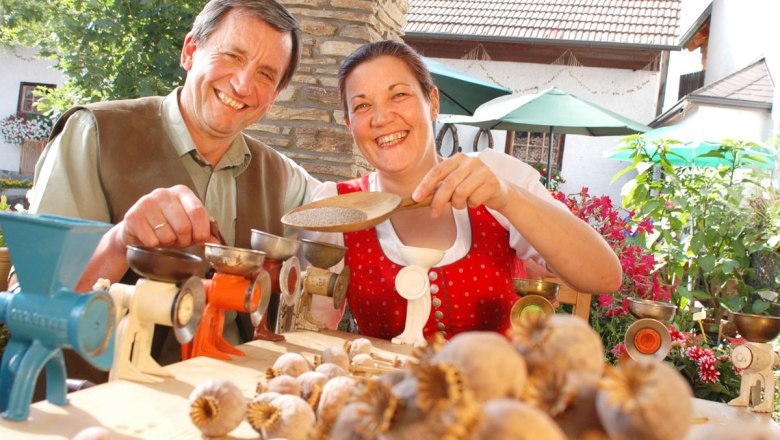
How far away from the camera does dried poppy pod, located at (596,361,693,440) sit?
0.52m

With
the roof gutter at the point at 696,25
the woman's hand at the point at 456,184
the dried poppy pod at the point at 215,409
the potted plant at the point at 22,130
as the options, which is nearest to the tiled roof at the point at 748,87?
the roof gutter at the point at 696,25

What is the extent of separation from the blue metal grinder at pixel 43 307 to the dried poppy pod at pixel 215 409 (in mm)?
174

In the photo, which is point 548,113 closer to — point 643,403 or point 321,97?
point 321,97

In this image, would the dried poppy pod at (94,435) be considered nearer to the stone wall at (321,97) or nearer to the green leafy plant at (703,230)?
the stone wall at (321,97)

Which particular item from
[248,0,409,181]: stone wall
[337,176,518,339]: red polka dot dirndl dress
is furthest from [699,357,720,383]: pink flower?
[248,0,409,181]: stone wall

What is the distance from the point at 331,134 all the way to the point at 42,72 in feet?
56.6

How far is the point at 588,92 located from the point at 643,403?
13.3 metres

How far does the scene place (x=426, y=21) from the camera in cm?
1341

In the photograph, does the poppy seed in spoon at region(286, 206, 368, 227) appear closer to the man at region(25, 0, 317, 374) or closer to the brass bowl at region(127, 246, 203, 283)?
the man at region(25, 0, 317, 374)

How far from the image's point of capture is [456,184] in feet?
5.61

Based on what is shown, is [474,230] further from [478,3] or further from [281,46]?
[478,3]

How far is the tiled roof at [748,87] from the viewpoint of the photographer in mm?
9711

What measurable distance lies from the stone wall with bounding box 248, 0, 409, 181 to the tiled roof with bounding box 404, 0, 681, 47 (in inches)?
342

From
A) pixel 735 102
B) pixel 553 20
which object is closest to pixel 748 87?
pixel 735 102
